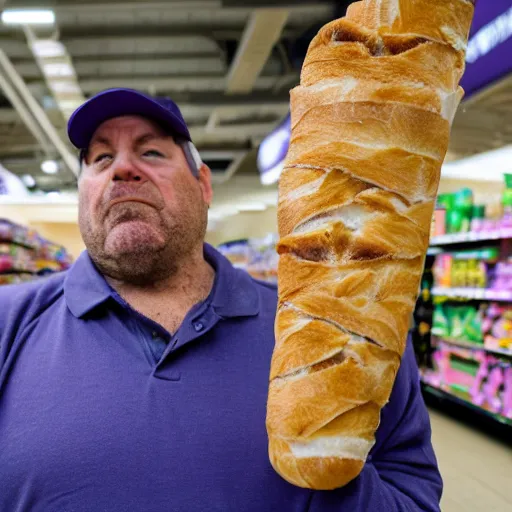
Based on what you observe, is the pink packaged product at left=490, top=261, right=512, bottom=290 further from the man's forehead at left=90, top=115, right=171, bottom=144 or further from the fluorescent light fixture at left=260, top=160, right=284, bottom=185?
the man's forehead at left=90, top=115, right=171, bottom=144

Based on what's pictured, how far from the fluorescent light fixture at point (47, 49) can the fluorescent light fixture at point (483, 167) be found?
586 cm

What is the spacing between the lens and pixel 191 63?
8016mm

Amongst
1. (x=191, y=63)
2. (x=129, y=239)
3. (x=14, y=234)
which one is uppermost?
(x=191, y=63)

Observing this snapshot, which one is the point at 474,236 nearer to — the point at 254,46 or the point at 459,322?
the point at 459,322

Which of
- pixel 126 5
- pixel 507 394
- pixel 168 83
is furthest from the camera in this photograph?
pixel 168 83

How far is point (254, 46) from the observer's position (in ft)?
21.2

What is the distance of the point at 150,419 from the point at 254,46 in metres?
6.30

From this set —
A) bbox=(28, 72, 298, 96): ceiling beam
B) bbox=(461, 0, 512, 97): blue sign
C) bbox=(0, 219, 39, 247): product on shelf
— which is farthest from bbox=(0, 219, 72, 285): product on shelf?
bbox=(461, 0, 512, 97): blue sign

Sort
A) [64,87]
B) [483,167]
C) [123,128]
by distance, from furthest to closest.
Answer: [64,87]
[483,167]
[123,128]

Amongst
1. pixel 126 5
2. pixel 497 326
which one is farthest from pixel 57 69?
pixel 497 326

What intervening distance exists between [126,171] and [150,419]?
2.03 feet

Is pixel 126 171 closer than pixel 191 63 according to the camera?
Yes

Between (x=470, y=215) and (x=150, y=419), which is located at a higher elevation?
(x=470, y=215)

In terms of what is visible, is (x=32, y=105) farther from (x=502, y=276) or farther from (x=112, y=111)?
(x=112, y=111)
